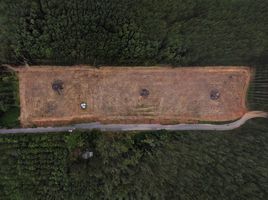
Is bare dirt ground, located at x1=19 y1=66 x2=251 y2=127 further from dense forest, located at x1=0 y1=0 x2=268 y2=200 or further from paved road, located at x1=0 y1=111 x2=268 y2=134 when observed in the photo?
dense forest, located at x1=0 y1=0 x2=268 y2=200

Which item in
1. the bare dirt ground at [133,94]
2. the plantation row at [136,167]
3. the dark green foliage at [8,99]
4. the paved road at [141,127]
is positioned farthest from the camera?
the bare dirt ground at [133,94]

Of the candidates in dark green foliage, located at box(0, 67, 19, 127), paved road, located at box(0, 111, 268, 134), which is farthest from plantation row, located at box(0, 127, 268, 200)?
dark green foliage, located at box(0, 67, 19, 127)

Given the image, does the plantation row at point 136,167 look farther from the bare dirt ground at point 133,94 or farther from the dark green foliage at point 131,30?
the dark green foliage at point 131,30

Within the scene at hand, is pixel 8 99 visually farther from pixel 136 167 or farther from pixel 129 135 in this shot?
pixel 136 167

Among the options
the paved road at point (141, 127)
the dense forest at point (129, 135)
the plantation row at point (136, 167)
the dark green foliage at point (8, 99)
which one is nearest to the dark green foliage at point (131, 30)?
the dense forest at point (129, 135)

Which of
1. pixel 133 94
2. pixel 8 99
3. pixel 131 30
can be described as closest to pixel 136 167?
pixel 133 94
